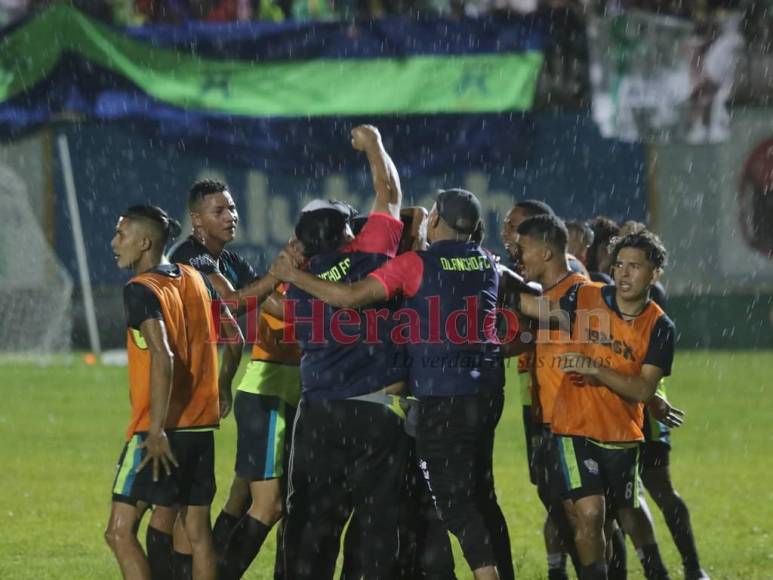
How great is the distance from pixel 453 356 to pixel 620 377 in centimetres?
83

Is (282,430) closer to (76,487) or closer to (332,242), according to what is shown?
(332,242)

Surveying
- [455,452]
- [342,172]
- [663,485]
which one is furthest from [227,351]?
[342,172]

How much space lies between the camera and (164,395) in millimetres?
6441

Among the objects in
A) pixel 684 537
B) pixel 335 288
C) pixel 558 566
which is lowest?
pixel 558 566

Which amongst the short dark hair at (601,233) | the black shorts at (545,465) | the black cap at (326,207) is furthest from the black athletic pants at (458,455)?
the short dark hair at (601,233)

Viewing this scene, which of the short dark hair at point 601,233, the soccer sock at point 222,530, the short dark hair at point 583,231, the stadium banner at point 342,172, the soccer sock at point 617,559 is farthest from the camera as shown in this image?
the stadium banner at point 342,172

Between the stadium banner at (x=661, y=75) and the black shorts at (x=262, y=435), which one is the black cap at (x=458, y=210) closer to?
the black shorts at (x=262, y=435)

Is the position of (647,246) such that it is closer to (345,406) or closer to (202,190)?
(345,406)

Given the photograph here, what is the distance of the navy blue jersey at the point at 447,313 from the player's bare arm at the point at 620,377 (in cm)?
41

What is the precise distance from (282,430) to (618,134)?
52.5 feet

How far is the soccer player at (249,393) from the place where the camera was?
24.6 feet

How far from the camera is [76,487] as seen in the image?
37.8ft

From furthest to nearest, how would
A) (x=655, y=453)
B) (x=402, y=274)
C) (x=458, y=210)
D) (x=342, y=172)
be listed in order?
(x=342, y=172) < (x=655, y=453) < (x=458, y=210) < (x=402, y=274)

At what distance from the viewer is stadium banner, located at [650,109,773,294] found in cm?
2317
